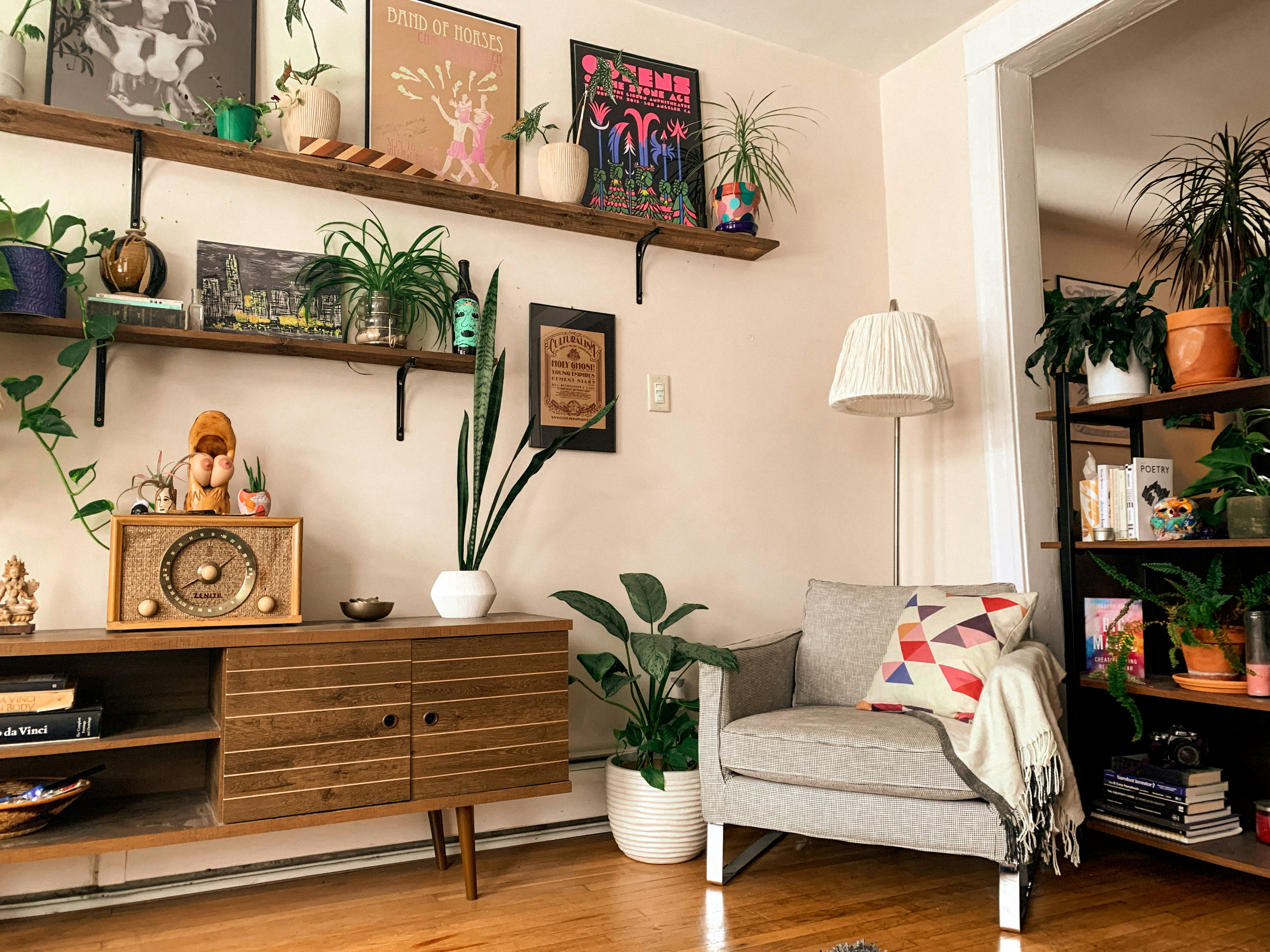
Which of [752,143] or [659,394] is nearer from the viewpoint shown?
[659,394]

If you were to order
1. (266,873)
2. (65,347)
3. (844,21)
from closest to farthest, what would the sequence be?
(65,347), (266,873), (844,21)

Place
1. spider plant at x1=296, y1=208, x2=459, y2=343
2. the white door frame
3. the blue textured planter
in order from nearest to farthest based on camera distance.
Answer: the blue textured planter < spider plant at x1=296, y1=208, x2=459, y2=343 < the white door frame

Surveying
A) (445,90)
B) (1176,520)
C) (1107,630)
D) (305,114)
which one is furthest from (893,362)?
(305,114)

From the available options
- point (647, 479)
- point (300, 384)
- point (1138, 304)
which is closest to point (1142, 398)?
point (1138, 304)

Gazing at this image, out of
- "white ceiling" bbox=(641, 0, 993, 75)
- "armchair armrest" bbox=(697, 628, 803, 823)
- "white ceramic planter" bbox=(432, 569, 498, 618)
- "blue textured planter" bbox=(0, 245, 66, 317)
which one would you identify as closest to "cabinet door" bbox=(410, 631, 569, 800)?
"white ceramic planter" bbox=(432, 569, 498, 618)

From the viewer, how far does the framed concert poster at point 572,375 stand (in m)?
2.75

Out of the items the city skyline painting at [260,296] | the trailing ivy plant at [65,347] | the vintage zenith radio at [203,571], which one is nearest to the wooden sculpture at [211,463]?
the vintage zenith radio at [203,571]

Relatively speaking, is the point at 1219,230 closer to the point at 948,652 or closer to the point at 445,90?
the point at 948,652

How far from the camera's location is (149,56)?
7.65 ft

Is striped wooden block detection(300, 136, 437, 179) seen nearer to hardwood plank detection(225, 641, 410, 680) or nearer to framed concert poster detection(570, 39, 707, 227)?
framed concert poster detection(570, 39, 707, 227)

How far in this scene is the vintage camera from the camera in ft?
7.70

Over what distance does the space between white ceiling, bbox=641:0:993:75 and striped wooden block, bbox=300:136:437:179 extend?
1.16 meters

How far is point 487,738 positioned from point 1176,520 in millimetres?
1878

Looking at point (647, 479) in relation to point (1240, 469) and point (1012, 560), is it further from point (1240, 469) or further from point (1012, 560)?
point (1240, 469)
